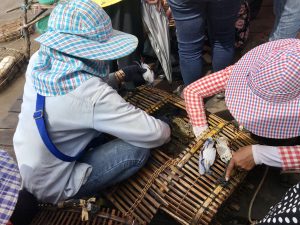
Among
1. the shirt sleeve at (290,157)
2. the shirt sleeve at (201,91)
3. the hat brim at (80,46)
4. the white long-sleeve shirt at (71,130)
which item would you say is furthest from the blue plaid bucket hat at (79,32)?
the shirt sleeve at (290,157)

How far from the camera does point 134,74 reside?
2.70 meters

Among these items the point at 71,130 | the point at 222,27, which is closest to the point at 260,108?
the point at 222,27

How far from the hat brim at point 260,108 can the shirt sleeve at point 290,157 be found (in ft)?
0.23

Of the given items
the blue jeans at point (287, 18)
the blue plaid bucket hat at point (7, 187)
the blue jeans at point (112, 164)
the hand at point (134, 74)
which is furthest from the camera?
the hand at point (134, 74)

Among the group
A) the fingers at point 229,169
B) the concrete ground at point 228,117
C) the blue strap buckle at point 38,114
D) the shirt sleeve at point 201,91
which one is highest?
the blue strap buckle at point 38,114

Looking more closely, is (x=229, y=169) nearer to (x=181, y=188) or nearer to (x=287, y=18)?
(x=181, y=188)

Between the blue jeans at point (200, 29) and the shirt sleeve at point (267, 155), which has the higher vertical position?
the blue jeans at point (200, 29)

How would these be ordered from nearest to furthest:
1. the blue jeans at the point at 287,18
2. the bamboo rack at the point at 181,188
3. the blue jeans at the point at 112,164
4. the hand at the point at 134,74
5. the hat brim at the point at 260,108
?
the hat brim at the point at 260,108 → the bamboo rack at the point at 181,188 → the blue jeans at the point at 112,164 → the blue jeans at the point at 287,18 → the hand at the point at 134,74

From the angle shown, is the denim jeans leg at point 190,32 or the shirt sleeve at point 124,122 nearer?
the shirt sleeve at point 124,122

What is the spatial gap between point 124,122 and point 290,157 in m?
0.90

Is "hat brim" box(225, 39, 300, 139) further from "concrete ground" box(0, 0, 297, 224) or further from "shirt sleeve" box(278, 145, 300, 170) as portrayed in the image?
"concrete ground" box(0, 0, 297, 224)

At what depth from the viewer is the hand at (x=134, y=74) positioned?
2660 millimetres

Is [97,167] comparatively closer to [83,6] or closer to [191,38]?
[83,6]

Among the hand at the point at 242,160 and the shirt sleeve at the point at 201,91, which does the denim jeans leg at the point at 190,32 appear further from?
the hand at the point at 242,160
